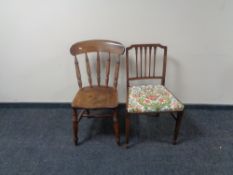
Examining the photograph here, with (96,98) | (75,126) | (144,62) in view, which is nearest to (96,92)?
(96,98)

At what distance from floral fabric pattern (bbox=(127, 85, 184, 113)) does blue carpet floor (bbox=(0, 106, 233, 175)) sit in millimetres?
404

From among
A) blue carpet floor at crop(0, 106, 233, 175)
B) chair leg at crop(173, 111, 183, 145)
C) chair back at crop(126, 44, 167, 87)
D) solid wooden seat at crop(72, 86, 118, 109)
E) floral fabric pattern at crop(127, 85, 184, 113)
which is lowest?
blue carpet floor at crop(0, 106, 233, 175)

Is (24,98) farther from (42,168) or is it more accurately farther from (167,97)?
(167,97)

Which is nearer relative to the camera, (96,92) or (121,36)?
(96,92)

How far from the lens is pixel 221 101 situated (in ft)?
7.47

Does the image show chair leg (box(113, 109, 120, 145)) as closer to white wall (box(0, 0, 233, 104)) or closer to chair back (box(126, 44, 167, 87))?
chair back (box(126, 44, 167, 87))

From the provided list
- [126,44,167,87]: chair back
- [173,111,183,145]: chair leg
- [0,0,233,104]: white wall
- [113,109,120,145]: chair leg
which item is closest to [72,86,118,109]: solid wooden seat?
[113,109,120,145]: chair leg

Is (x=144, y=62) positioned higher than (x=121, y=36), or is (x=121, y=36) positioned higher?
(x=121, y=36)

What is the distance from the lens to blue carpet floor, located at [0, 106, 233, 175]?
5.23 feet

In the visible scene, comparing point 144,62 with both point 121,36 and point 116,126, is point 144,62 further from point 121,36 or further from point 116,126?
point 116,126

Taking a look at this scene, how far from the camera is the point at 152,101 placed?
1684 mm

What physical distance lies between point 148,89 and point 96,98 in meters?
0.50

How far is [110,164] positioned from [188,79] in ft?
4.01

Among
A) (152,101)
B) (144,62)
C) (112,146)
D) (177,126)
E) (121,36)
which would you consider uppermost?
(121,36)
